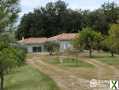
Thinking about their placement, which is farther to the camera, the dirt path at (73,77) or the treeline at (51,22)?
the treeline at (51,22)

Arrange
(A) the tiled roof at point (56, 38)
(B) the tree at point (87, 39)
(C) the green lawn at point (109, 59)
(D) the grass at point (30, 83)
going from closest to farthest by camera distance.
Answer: (D) the grass at point (30, 83) → (C) the green lawn at point (109, 59) → (B) the tree at point (87, 39) → (A) the tiled roof at point (56, 38)

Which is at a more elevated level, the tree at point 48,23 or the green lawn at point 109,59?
the tree at point 48,23

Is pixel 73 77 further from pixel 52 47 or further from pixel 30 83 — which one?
pixel 52 47

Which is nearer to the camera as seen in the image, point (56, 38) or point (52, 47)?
point (52, 47)

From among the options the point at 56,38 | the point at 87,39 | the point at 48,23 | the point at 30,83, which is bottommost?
the point at 30,83

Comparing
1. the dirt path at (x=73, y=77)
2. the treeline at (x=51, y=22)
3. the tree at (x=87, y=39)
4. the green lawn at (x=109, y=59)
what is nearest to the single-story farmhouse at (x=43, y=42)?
the treeline at (x=51, y=22)

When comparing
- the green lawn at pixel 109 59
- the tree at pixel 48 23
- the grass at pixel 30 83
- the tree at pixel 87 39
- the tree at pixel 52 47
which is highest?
the tree at pixel 48 23

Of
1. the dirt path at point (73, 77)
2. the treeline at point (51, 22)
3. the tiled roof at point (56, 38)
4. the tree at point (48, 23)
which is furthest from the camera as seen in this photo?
the tree at point (48, 23)

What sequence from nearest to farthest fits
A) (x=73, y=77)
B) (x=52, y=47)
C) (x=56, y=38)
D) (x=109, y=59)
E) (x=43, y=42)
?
(x=73, y=77), (x=109, y=59), (x=52, y=47), (x=56, y=38), (x=43, y=42)

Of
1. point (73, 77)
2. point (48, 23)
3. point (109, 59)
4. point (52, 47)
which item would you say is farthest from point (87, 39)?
point (48, 23)

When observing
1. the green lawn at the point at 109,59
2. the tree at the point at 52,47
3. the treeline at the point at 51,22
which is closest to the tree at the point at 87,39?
the green lawn at the point at 109,59

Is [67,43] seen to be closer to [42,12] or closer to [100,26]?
[100,26]

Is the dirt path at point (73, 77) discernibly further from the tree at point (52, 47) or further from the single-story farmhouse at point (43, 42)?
the single-story farmhouse at point (43, 42)

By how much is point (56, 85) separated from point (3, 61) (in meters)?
4.51
